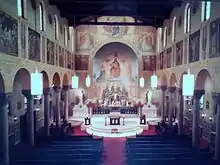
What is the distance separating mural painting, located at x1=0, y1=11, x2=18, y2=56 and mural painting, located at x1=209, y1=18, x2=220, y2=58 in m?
9.91

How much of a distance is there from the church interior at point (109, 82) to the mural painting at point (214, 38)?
11 cm

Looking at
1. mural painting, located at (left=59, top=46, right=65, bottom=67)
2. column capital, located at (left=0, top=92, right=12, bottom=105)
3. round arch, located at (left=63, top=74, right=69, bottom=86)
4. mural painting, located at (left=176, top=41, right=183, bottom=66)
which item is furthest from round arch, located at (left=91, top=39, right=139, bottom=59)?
column capital, located at (left=0, top=92, right=12, bottom=105)

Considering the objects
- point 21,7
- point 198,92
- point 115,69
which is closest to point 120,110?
point 115,69

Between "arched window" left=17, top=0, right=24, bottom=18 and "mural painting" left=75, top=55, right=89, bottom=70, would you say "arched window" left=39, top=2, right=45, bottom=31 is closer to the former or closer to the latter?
"arched window" left=17, top=0, right=24, bottom=18

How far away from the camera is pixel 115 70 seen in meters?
31.6

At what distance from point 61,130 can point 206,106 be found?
11.6m

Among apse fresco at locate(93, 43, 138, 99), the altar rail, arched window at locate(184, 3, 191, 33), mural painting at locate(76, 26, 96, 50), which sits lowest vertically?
the altar rail

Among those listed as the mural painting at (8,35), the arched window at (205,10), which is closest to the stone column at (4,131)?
the mural painting at (8,35)

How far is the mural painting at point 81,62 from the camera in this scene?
1165 inches

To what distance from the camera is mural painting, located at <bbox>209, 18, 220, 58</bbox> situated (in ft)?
37.6

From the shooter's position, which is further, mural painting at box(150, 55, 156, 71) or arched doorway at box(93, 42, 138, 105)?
arched doorway at box(93, 42, 138, 105)

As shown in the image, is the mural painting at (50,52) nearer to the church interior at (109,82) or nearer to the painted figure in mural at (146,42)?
the church interior at (109,82)

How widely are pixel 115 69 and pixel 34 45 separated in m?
18.1

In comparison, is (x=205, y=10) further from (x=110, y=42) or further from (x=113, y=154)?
(x=110, y=42)
